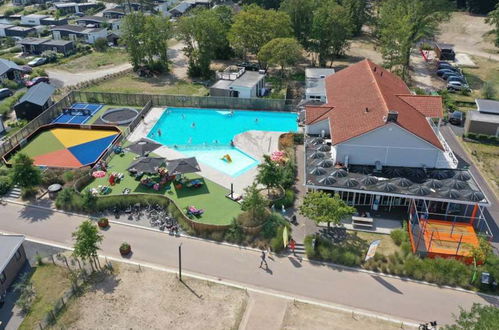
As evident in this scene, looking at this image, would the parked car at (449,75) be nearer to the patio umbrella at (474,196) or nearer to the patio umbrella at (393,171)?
the patio umbrella at (393,171)

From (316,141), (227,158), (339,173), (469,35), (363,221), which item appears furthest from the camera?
(469,35)

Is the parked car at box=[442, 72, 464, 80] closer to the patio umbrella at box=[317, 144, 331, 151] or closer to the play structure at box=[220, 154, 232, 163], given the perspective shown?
the patio umbrella at box=[317, 144, 331, 151]

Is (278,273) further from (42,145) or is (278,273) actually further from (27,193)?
(42,145)

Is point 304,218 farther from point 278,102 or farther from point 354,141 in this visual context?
point 278,102

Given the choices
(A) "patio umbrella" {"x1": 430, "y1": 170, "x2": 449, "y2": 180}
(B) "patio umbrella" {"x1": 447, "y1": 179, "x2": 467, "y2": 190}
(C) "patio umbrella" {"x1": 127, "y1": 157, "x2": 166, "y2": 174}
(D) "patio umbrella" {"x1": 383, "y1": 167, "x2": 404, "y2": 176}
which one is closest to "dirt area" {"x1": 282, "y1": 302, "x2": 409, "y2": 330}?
(B) "patio umbrella" {"x1": 447, "y1": 179, "x2": 467, "y2": 190}

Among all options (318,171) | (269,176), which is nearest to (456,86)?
(318,171)
